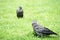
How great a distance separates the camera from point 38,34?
833 cm

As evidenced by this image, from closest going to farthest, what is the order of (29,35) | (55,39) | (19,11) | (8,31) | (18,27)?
(55,39) → (29,35) → (8,31) → (18,27) → (19,11)

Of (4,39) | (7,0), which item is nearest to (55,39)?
(4,39)

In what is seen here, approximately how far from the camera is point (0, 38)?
849 cm

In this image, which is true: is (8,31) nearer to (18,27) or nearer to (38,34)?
(18,27)

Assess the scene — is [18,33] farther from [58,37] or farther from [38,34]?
[58,37]

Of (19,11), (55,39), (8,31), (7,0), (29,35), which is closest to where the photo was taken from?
(55,39)

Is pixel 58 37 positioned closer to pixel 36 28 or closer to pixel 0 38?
pixel 36 28

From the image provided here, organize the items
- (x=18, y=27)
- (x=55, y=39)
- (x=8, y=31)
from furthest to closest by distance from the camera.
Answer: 1. (x=18, y=27)
2. (x=8, y=31)
3. (x=55, y=39)

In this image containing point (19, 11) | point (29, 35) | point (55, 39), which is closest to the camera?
point (55, 39)

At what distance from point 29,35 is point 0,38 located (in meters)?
1.07

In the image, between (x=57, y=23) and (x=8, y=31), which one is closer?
(x=8, y=31)

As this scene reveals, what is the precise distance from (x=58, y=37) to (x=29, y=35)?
1.14 meters

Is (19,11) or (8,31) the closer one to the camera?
(8,31)

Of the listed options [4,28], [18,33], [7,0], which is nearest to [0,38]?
[18,33]
